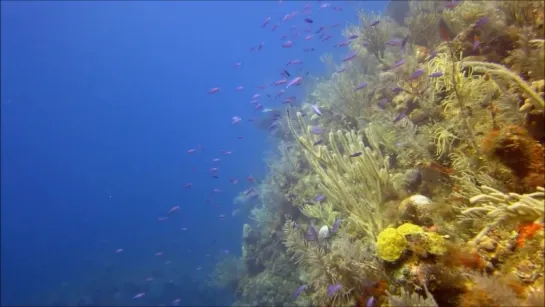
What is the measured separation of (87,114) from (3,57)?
66775 mm

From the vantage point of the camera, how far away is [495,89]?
415cm

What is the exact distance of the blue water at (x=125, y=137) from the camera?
104ft

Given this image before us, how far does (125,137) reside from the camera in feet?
511

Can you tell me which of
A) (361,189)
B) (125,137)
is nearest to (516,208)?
(361,189)

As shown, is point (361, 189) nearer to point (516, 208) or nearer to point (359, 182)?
point (359, 182)

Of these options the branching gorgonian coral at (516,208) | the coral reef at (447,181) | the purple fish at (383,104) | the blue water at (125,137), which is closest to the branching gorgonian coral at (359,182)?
the coral reef at (447,181)

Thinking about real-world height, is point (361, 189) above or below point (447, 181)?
above

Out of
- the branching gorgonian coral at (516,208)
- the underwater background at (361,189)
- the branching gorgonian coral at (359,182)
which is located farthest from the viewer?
the branching gorgonian coral at (359,182)

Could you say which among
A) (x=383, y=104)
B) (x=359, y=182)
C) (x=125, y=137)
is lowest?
(x=359, y=182)

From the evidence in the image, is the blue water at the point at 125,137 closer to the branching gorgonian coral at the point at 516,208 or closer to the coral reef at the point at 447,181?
the coral reef at the point at 447,181

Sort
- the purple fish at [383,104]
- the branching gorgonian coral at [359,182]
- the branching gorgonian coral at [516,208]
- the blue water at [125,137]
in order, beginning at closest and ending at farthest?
the branching gorgonian coral at [516,208]
the branching gorgonian coral at [359,182]
the purple fish at [383,104]
the blue water at [125,137]

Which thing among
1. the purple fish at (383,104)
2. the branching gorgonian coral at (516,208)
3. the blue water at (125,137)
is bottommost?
the branching gorgonian coral at (516,208)

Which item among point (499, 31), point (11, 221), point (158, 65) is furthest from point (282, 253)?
point (158, 65)

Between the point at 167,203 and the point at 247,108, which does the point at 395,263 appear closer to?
the point at 167,203
